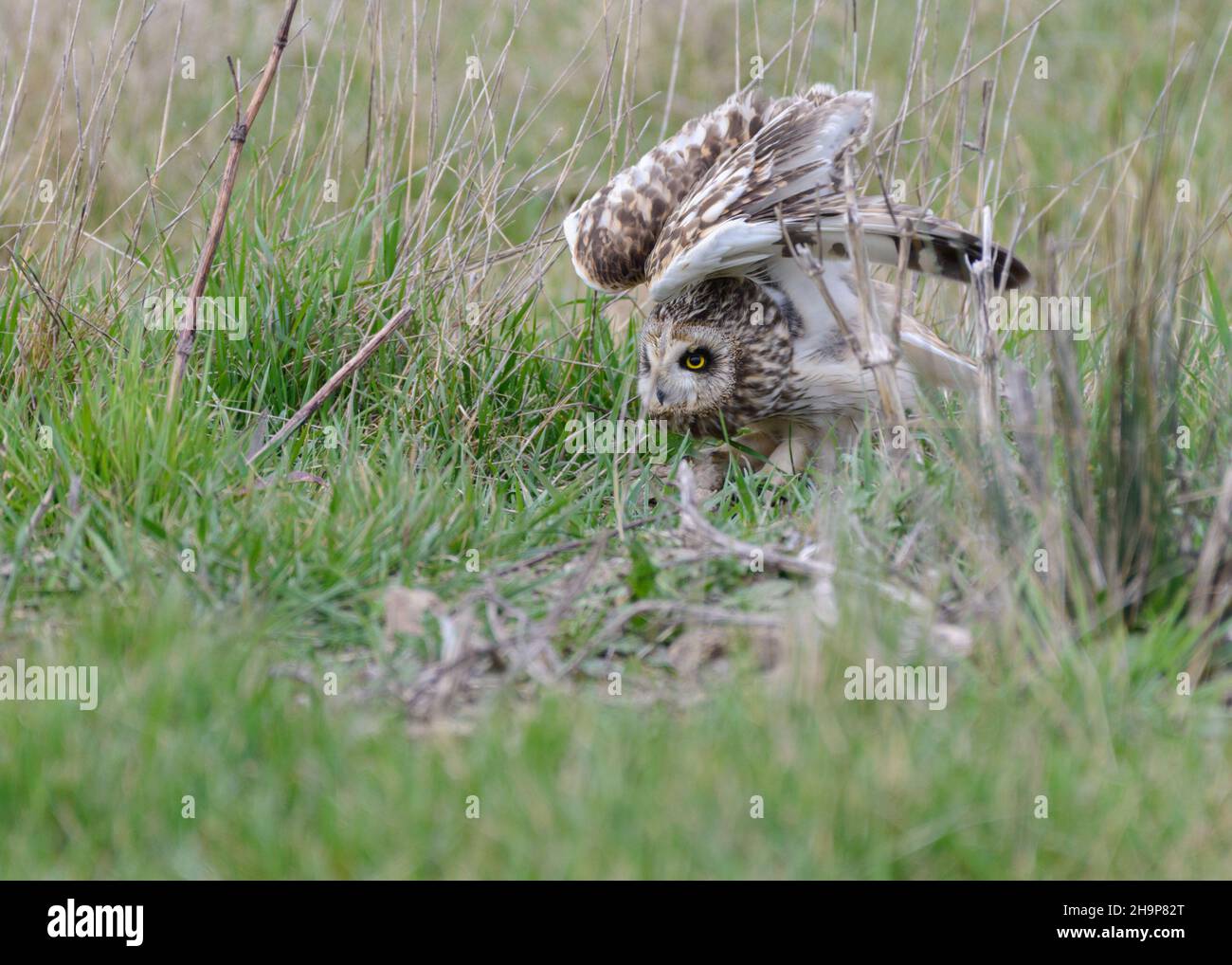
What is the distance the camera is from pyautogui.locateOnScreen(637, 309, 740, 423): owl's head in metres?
4.58

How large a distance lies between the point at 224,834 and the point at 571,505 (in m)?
1.82

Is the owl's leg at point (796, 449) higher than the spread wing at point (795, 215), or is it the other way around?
the spread wing at point (795, 215)

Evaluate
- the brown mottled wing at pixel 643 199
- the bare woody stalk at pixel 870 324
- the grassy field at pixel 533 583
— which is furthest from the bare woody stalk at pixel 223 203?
the bare woody stalk at pixel 870 324

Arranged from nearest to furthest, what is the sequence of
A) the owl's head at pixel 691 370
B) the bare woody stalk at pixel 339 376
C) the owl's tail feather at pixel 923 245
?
the owl's tail feather at pixel 923 245 → the bare woody stalk at pixel 339 376 → the owl's head at pixel 691 370

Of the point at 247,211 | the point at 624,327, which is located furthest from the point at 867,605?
the point at 247,211

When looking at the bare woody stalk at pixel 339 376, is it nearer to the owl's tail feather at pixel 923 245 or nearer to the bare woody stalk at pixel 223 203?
the bare woody stalk at pixel 223 203

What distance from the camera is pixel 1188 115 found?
8.36 meters

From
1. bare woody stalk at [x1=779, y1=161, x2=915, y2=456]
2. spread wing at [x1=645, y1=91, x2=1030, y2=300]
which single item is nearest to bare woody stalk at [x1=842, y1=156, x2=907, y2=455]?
bare woody stalk at [x1=779, y1=161, x2=915, y2=456]

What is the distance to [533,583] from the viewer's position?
3555mm

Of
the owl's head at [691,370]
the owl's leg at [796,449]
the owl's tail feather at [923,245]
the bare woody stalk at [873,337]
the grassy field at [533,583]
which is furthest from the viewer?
the owl's leg at [796,449]

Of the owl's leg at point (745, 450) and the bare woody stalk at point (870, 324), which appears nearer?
the bare woody stalk at point (870, 324)

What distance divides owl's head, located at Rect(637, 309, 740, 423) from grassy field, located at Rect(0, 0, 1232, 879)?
0.69 ft

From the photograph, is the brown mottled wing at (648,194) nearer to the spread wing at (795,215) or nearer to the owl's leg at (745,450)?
the spread wing at (795,215)

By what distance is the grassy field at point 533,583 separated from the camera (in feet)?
8.19
